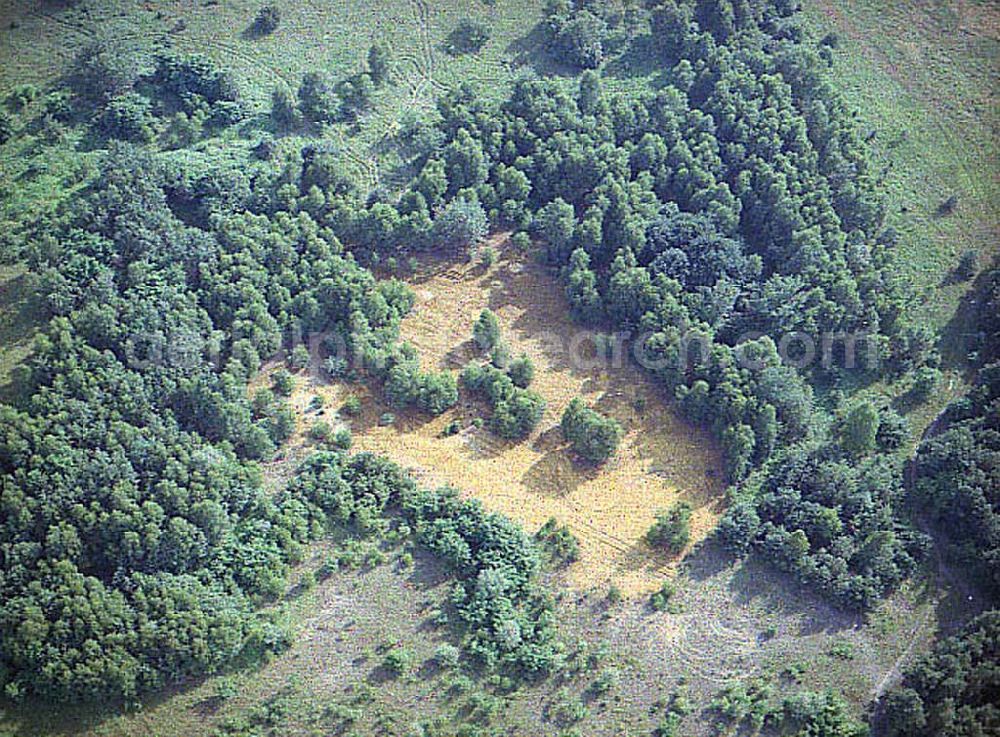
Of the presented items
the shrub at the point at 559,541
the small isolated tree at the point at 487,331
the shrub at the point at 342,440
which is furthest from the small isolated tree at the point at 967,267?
the shrub at the point at 342,440

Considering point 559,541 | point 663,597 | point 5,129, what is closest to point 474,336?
point 559,541

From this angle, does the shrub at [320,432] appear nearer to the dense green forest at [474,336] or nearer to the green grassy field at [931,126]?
the dense green forest at [474,336]

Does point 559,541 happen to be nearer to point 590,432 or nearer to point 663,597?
point 663,597

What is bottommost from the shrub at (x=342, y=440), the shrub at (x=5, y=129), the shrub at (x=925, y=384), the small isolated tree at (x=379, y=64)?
the shrub at (x=5, y=129)

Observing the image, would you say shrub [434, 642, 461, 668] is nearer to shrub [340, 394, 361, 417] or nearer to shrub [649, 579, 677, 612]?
shrub [649, 579, 677, 612]

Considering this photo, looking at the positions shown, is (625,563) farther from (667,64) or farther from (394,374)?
(667,64)

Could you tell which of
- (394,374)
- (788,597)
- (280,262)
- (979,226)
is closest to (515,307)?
(394,374)
